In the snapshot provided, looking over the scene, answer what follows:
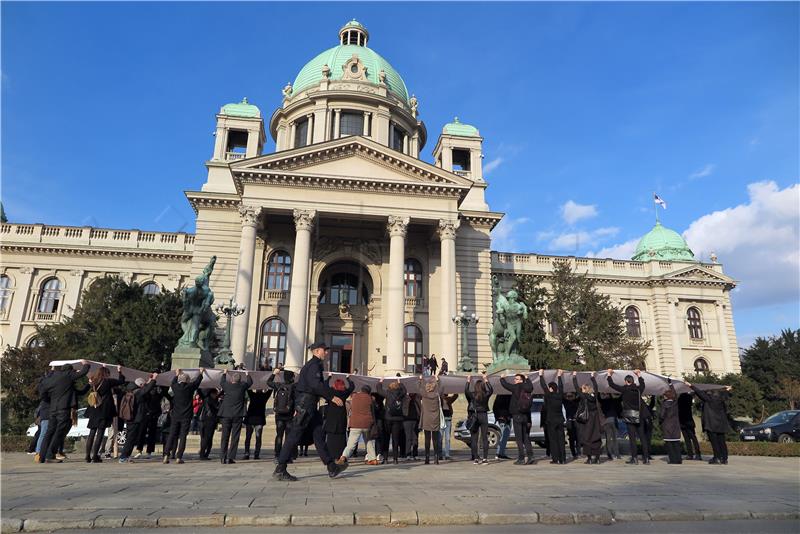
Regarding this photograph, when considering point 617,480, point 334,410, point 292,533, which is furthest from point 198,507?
point 617,480

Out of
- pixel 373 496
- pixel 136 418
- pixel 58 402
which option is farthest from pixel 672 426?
pixel 58 402

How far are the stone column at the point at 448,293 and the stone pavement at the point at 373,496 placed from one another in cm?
1826

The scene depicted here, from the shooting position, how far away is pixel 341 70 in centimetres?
4484

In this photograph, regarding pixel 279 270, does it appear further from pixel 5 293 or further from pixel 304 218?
pixel 5 293

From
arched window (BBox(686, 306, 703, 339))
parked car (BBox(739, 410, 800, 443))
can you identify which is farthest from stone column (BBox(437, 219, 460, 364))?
arched window (BBox(686, 306, 703, 339))

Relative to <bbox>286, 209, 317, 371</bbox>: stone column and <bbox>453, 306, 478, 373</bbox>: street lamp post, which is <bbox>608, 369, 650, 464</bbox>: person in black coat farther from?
<bbox>286, 209, 317, 371</bbox>: stone column

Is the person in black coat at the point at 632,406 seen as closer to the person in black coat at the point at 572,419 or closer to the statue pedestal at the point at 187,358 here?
the person in black coat at the point at 572,419

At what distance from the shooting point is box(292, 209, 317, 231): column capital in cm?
2898

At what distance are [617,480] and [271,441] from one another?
12557 millimetres

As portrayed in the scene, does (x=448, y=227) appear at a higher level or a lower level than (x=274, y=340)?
higher

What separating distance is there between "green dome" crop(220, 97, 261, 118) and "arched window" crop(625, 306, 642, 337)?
3379cm

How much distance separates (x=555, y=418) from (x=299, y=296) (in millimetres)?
18274

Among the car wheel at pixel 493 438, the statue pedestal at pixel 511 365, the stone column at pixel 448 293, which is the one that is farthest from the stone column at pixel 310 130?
the car wheel at pixel 493 438

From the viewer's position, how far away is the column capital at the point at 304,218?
28984 mm
